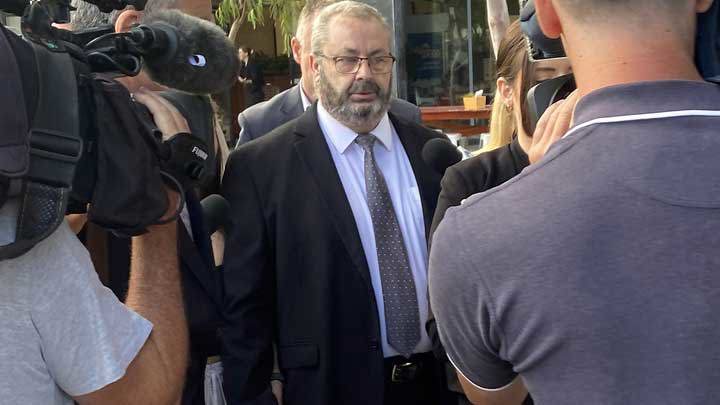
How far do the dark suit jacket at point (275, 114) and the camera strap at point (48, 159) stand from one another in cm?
304

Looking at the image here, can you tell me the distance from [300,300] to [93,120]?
146 centimetres

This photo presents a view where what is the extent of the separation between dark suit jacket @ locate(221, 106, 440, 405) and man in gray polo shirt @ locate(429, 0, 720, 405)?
1.51 m

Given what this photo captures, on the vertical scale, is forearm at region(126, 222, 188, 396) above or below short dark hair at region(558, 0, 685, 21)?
below

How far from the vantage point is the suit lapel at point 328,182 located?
2662 millimetres

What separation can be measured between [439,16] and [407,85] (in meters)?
1.30

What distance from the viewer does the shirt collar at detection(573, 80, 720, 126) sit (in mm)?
1074

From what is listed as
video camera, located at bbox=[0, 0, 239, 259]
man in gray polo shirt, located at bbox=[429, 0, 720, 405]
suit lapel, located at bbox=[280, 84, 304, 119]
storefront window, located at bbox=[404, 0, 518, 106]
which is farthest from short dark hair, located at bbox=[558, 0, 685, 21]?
storefront window, located at bbox=[404, 0, 518, 106]

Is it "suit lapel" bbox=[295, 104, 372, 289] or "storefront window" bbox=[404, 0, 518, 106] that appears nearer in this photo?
"suit lapel" bbox=[295, 104, 372, 289]

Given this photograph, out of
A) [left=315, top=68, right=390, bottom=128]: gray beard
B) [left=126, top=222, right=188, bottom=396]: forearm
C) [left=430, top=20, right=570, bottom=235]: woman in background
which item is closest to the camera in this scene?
[left=126, top=222, right=188, bottom=396]: forearm

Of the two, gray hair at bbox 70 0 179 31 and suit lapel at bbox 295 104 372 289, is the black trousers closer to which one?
suit lapel at bbox 295 104 372 289

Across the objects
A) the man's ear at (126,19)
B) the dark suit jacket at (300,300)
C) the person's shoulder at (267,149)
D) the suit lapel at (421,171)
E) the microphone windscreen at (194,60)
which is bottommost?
the dark suit jacket at (300,300)

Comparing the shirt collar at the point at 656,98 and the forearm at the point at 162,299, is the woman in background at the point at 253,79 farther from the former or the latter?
the shirt collar at the point at 656,98

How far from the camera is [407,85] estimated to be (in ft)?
39.1

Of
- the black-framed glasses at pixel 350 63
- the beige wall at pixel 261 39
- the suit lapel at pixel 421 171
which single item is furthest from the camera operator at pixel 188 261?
the beige wall at pixel 261 39
